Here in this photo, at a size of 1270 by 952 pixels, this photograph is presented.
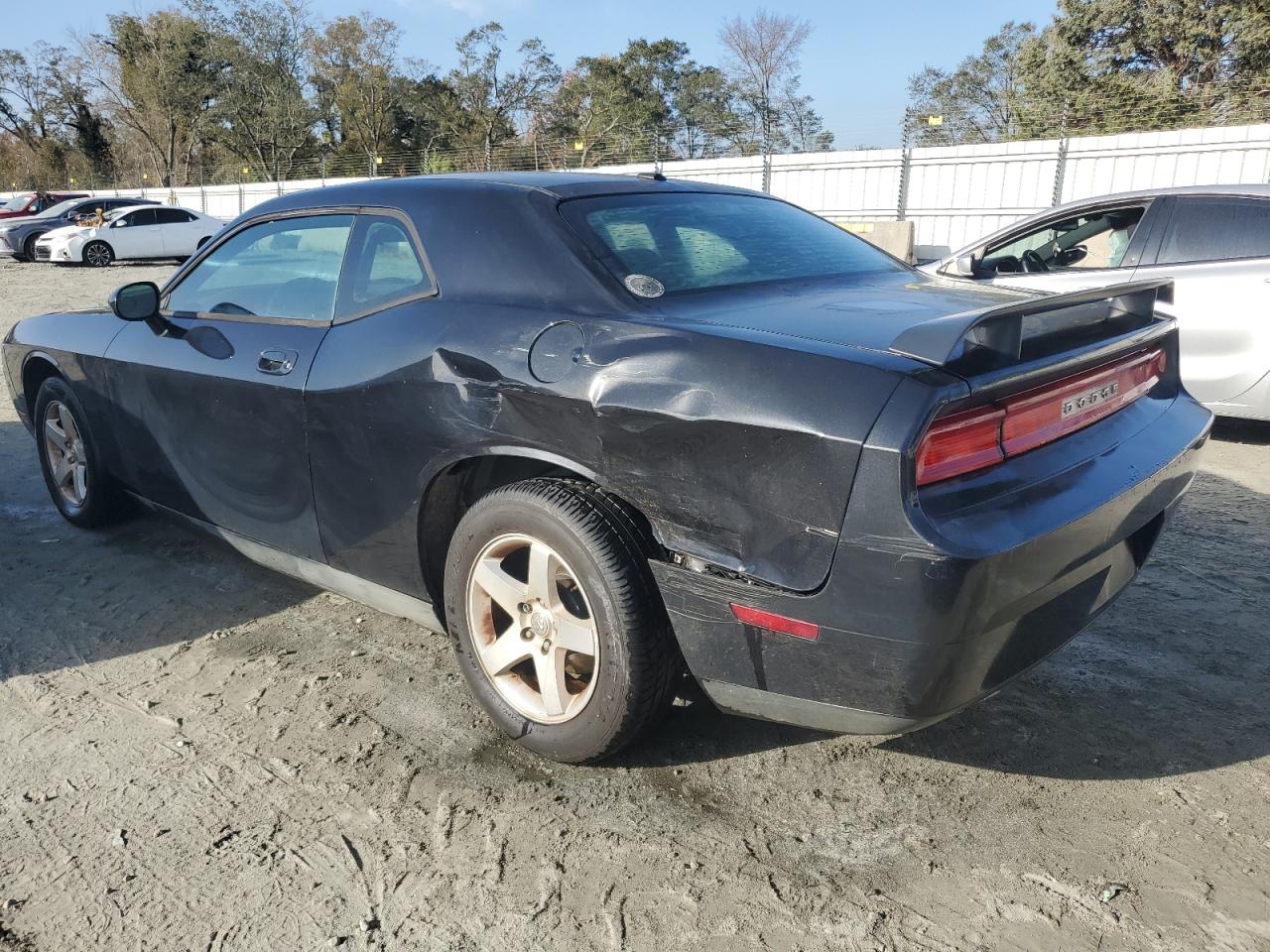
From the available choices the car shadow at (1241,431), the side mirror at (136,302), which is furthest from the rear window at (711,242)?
the car shadow at (1241,431)

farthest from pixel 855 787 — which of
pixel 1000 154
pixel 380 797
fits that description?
pixel 1000 154

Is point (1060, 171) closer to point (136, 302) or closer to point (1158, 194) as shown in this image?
point (1158, 194)

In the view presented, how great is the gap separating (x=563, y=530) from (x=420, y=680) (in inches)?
42.6

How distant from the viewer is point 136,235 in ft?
72.3

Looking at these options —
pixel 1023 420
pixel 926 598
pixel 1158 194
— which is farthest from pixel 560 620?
pixel 1158 194

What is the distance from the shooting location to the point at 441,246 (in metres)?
2.87

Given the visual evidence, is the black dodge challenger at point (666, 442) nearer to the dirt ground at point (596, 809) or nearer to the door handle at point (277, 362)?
the door handle at point (277, 362)

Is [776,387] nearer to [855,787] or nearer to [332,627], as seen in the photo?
[855,787]

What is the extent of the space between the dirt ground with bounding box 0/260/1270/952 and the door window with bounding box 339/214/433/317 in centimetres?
122

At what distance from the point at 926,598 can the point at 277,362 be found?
7.28ft

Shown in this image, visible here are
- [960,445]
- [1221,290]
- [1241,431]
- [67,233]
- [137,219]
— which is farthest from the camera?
[137,219]

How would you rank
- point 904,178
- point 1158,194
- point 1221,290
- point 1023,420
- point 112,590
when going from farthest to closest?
point 904,178 < point 1158,194 < point 1221,290 < point 112,590 < point 1023,420

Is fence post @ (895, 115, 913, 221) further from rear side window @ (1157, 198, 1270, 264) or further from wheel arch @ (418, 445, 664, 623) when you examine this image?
wheel arch @ (418, 445, 664, 623)

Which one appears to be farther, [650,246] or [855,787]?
[650,246]
